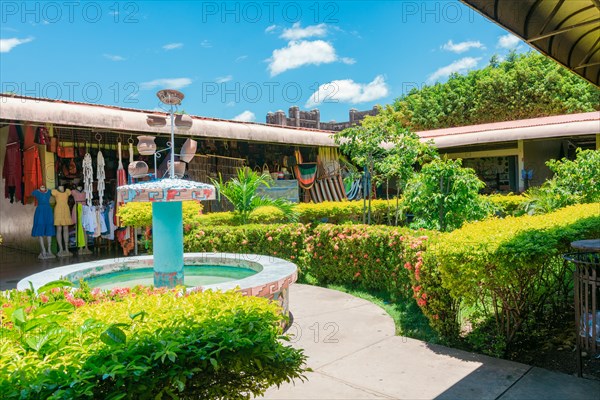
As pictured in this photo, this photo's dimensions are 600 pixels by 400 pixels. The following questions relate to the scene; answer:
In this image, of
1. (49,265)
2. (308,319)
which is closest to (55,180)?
(49,265)

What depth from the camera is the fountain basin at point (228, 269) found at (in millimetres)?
5090

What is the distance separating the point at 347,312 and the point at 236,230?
10.7ft

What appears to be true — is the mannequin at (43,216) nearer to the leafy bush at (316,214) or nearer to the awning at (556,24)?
the leafy bush at (316,214)

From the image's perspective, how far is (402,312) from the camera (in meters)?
6.11

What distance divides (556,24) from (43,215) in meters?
10.9

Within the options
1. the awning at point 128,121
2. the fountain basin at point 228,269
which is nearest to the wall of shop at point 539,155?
the awning at point 128,121

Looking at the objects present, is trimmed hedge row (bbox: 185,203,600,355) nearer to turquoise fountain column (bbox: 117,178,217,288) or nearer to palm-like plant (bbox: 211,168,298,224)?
turquoise fountain column (bbox: 117,178,217,288)

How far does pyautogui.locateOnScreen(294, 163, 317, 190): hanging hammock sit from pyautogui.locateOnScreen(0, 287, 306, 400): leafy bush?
12897 millimetres

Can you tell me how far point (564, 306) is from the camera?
5.44 m

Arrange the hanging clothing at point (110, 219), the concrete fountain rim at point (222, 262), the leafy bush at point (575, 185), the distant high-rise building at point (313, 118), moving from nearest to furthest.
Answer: the concrete fountain rim at point (222, 262), the leafy bush at point (575, 185), the hanging clothing at point (110, 219), the distant high-rise building at point (313, 118)

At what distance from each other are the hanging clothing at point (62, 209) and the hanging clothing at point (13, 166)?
4.05ft

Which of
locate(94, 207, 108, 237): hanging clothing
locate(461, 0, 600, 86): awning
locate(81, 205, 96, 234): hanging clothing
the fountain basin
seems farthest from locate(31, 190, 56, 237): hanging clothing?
locate(461, 0, 600, 86): awning

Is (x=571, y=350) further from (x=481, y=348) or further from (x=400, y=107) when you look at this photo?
(x=400, y=107)

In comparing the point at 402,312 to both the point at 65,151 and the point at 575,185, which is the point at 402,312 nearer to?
the point at 575,185
